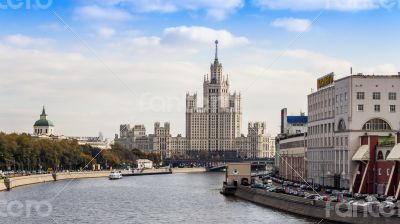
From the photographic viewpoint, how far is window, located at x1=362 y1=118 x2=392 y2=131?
89.4m

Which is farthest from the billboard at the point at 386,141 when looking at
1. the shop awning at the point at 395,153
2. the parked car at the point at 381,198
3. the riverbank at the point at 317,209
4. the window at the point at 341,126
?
the riverbank at the point at 317,209

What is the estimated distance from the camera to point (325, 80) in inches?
4028

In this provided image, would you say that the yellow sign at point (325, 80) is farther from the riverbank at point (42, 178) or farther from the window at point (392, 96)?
the riverbank at point (42, 178)

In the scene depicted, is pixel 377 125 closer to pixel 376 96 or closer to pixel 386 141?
pixel 376 96

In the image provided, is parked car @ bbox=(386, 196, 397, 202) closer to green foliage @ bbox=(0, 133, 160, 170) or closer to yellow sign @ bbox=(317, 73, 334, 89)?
yellow sign @ bbox=(317, 73, 334, 89)

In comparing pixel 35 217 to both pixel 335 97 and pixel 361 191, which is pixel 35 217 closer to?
pixel 361 191

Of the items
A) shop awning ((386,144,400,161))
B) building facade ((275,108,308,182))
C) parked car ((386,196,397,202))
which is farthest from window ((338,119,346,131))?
parked car ((386,196,397,202))

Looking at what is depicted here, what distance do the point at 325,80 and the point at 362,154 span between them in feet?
64.4

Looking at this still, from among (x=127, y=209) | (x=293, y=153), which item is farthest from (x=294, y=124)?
(x=127, y=209)

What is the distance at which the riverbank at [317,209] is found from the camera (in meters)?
57.2

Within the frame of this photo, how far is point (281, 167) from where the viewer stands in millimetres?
139500

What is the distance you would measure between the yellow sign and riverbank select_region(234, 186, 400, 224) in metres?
17.4

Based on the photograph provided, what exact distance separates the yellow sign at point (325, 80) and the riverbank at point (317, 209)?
687 inches

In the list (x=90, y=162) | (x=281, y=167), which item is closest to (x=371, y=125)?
(x=281, y=167)
